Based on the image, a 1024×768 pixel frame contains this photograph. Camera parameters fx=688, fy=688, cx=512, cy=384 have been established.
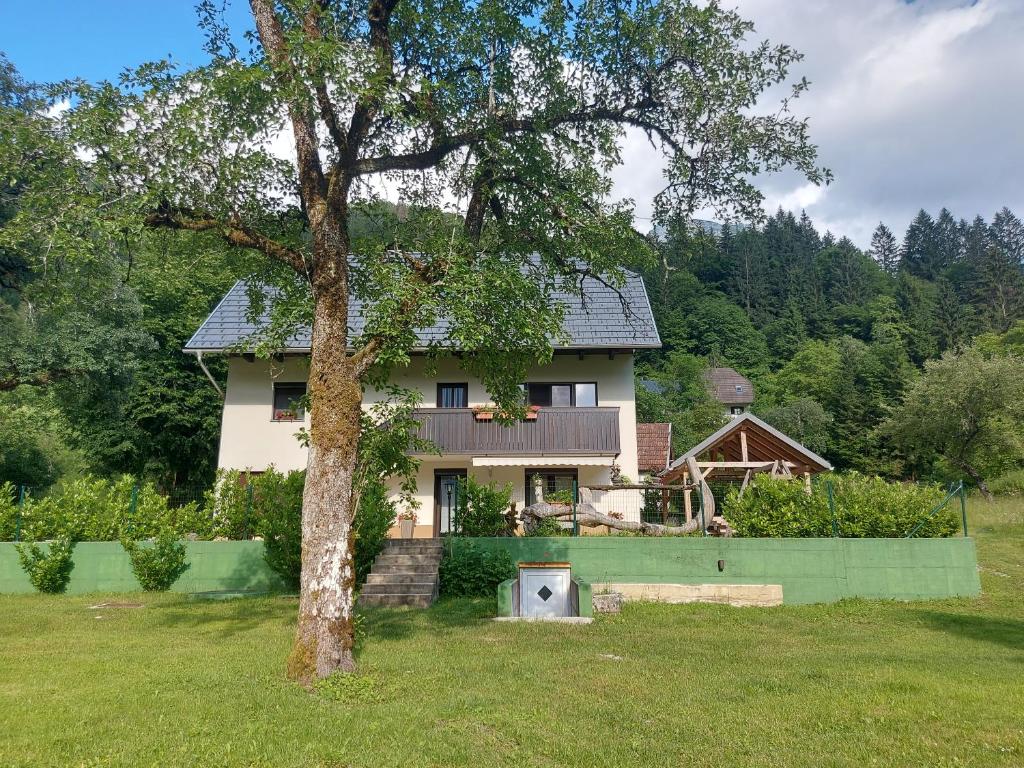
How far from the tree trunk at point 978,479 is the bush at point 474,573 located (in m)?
27.9

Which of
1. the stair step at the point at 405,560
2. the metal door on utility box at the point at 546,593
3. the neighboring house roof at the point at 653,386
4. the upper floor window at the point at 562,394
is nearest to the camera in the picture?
the metal door on utility box at the point at 546,593

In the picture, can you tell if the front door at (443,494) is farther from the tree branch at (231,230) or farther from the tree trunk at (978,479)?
the tree trunk at (978,479)

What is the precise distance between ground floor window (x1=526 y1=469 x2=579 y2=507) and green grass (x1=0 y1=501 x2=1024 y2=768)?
9.28 meters

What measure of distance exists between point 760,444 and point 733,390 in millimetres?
45168

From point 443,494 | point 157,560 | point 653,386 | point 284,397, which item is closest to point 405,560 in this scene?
point 157,560

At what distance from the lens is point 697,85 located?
33.3 feet

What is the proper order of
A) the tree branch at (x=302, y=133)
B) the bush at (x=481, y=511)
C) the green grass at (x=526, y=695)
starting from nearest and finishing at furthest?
the green grass at (x=526, y=695), the tree branch at (x=302, y=133), the bush at (x=481, y=511)

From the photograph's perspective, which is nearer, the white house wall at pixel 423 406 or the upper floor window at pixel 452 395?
the white house wall at pixel 423 406

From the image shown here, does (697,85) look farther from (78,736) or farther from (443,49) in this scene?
(78,736)

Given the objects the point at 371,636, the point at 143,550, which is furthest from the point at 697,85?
the point at 143,550

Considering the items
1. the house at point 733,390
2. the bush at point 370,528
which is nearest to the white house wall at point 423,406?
the bush at point 370,528

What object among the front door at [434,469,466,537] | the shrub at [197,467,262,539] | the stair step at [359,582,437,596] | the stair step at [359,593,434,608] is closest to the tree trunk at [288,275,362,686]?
the stair step at [359,593,434,608]

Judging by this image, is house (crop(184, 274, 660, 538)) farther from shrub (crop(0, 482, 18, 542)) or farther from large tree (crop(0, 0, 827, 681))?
large tree (crop(0, 0, 827, 681))

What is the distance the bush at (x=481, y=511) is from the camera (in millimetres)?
15766
